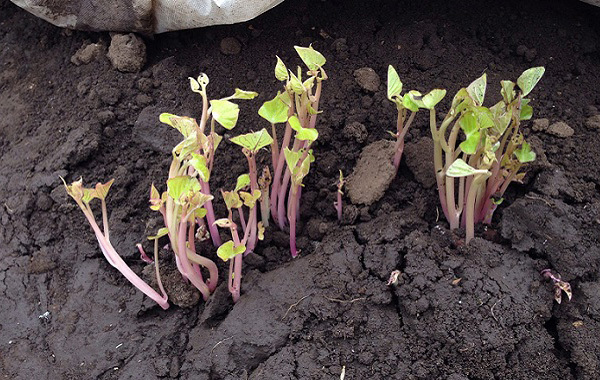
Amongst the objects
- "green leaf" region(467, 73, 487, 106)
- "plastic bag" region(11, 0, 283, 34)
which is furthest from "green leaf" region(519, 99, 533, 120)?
"plastic bag" region(11, 0, 283, 34)

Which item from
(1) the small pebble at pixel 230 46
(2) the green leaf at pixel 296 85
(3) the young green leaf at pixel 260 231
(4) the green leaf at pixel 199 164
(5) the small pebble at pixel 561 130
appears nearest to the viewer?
(4) the green leaf at pixel 199 164

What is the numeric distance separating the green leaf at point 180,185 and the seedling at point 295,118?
0.21 m

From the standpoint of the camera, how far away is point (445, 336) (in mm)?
1255

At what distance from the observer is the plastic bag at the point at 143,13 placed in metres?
1.55

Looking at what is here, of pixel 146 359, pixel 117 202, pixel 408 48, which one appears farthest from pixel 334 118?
pixel 146 359

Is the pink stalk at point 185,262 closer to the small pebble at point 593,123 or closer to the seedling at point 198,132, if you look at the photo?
the seedling at point 198,132

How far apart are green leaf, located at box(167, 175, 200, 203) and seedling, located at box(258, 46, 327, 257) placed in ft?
0.70

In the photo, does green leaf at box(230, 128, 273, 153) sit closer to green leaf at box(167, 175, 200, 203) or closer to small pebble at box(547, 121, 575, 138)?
green leaf at box(167, 175, 200, 203)

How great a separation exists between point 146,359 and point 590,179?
109cm

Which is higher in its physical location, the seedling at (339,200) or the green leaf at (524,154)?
the green leaf at (524,154)

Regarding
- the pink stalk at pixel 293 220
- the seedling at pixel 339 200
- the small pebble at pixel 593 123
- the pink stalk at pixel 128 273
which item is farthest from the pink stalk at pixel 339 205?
the small pebble at pixel 593 123

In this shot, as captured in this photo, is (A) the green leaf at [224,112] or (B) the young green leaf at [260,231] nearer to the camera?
(A) the green leaf at [224,112]

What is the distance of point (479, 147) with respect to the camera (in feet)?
4.29

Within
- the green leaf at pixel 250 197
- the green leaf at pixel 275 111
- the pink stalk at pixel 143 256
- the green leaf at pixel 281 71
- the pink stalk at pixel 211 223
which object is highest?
the green leaf at pixel 281 71
